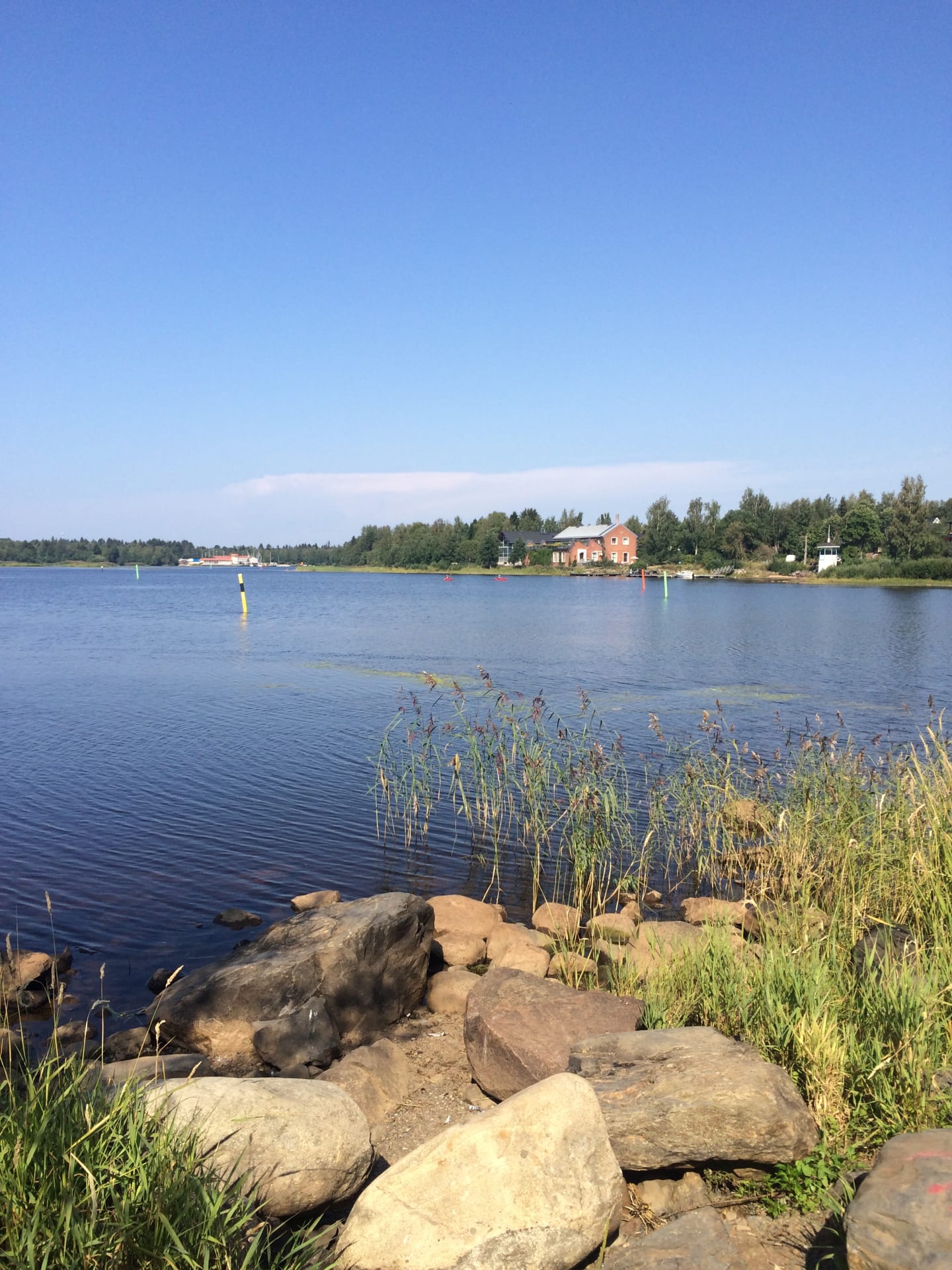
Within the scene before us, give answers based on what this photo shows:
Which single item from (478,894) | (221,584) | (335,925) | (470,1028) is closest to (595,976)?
(470,1028)

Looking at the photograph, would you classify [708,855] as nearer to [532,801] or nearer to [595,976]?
[532,801]

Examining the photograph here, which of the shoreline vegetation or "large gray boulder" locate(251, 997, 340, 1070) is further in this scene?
the shoreline vegetation

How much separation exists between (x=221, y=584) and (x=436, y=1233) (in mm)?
159497

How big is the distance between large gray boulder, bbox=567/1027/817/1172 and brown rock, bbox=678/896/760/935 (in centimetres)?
423

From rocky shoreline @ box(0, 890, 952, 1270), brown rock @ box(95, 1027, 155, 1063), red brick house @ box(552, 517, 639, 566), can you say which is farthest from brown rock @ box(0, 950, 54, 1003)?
red brick house @ box(552, 517, 639, 566)

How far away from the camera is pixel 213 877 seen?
1361 centimetres

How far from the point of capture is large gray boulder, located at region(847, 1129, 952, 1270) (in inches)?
160

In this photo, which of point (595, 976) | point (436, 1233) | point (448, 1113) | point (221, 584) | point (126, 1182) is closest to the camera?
point (126, 1182)

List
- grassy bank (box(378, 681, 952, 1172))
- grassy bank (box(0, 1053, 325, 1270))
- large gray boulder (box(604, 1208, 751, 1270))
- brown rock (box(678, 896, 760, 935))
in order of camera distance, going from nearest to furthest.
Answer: grassy bank (box(0, 1053, 325, 1270)), large gray boulder (box(604, 1208, 751, 1270)), grassy bank (box(378, 681, 952, 1172)), brown rock (box(678, 896, 760, 935))

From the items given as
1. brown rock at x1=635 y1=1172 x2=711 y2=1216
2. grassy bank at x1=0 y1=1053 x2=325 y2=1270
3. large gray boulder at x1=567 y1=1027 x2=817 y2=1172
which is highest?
grassy bank at x1=0 y1=1053 x2=325 y2=1270

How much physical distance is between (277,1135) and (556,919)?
6.70 metres

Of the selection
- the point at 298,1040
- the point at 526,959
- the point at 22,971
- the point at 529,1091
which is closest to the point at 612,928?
the point at 526,959

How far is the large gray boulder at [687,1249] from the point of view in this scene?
4.66 metres

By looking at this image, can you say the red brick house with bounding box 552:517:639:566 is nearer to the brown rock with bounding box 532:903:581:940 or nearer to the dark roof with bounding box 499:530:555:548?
the dark roof with bounding box 499:530:555:548
